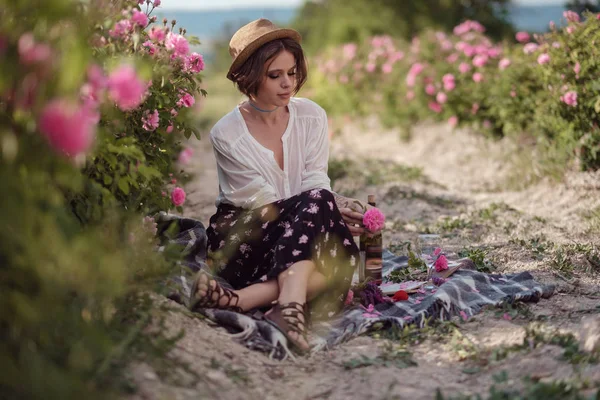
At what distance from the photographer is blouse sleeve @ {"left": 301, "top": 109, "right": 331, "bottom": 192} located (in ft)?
12.6

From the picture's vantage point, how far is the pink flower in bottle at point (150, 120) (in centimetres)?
352

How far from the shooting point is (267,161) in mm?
3838

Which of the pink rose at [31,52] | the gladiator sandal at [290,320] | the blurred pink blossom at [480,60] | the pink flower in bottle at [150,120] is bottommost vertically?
the gladiator sandal at [290,320]

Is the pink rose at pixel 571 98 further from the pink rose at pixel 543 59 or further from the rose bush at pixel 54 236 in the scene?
the rose bush at pixel 54 236

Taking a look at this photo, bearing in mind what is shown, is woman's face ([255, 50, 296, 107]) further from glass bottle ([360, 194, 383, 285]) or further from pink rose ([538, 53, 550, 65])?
pink rose ([538, 53, 550, 65])

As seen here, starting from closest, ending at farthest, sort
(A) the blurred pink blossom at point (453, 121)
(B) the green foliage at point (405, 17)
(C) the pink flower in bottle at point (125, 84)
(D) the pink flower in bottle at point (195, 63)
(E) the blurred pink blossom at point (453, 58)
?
(C) the pink flower in bottle at point (125, 84), (D) the pink flower in bottle at point (195, 63), (A) the blurred pink blossom at point (453, 121), (E) the blurred pink blossom at point (453, 58), (B) the green foliage at point (405, 17)

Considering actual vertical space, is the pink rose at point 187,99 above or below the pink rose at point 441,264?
above

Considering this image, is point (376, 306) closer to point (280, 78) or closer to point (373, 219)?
point (373, 219)

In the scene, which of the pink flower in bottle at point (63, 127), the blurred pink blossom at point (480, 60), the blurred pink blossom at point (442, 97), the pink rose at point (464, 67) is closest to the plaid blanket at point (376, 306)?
the pink flower in bottle at point (63, 127)

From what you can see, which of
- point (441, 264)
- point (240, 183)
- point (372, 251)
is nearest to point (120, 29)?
point (240, 183)

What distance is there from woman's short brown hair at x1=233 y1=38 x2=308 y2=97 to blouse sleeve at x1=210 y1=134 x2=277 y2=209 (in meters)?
0.34

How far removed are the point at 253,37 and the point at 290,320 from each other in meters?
1.52

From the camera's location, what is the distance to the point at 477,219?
5398mm

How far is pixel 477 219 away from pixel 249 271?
7.84 feet
